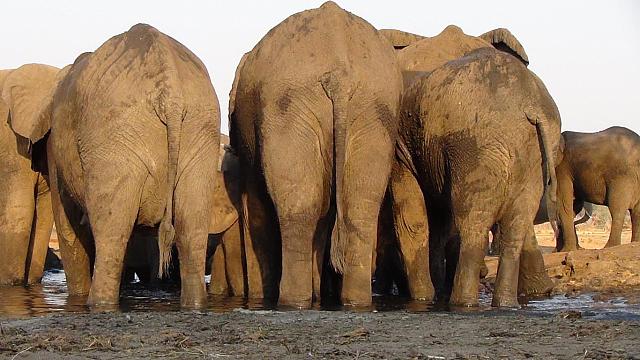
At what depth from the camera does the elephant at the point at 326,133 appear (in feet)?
30.0

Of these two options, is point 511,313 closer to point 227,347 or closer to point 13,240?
point 227,347

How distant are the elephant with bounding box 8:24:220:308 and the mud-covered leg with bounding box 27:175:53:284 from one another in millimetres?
4051

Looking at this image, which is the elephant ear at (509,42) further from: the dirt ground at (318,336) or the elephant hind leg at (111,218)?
the elephant hind leg at (111,218)

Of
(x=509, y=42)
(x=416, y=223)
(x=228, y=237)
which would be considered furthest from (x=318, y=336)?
(x=509, y=42)

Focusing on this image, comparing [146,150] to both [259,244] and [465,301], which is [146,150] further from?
[465,301]

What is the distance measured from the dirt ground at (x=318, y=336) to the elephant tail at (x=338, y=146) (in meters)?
1.21

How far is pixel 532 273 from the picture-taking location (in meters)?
11.2

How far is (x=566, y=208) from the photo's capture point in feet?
63.6

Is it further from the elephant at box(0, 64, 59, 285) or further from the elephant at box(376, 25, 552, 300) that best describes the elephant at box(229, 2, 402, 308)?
the elephant at box(0, 64, 59, 285)

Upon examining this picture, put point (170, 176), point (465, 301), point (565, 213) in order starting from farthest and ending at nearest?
point (565, 213), point (465, 301), point (170, 176)

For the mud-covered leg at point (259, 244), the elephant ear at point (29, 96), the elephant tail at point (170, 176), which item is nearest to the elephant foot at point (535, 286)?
the mud-covered leg at point (259, 244)

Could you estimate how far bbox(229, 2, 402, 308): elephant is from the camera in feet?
30.0

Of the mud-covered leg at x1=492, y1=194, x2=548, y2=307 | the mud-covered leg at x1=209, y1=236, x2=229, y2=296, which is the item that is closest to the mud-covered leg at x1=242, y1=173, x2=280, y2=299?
the mud-covered leg at x1=209, y1=236, x2=229, y2=296

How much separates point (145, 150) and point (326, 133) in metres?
1.50
